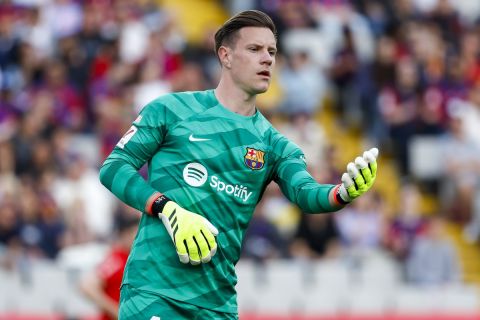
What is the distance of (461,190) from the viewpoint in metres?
17.3

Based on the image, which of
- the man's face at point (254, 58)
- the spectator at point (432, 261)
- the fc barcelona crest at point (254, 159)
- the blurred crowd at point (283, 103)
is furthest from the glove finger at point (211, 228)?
the spectator at point (432, 261)

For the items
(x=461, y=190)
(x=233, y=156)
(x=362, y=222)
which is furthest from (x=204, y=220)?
(x=461, y=190)

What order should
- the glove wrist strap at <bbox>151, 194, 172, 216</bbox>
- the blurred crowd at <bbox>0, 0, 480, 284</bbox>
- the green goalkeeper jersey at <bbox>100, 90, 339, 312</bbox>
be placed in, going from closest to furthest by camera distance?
the glove wrist strap at <bbox>151, 194, 172, 216</bbox>, the green goalkeeper jersey at <bbox>100, 90, 339, 312</bbox>, the blurred crowd at <bbox>0, 0, 480, 284</bbox>

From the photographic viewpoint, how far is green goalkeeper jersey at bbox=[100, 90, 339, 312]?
6.46 metres

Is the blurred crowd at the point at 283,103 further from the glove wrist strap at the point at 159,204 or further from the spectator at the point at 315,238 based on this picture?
the glove wrist strap at the point at 159,204

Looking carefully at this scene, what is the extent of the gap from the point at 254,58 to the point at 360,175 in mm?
978

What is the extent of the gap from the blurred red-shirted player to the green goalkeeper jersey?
2962 millimetres

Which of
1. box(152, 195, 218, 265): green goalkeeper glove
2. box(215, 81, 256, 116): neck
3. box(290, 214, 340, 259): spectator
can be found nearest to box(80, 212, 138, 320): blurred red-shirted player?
box(215, 81, 256, 116): neck

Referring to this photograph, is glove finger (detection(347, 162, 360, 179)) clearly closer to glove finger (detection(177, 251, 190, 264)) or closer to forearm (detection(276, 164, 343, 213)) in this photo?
forearm (detection(276, 164, 343, 213))

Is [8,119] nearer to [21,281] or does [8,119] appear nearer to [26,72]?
[26,72]

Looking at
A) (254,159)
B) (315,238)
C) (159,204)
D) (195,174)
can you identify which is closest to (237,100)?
(254,159)

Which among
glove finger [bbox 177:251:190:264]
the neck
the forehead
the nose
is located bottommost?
glove finger [bbox 177:251:190:264]

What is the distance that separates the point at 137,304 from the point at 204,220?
0.63 m

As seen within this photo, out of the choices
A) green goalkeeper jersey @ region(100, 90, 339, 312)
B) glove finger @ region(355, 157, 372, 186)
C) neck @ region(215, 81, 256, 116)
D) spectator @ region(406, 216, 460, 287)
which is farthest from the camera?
spectator @ region(406, 216, 460, 287)
